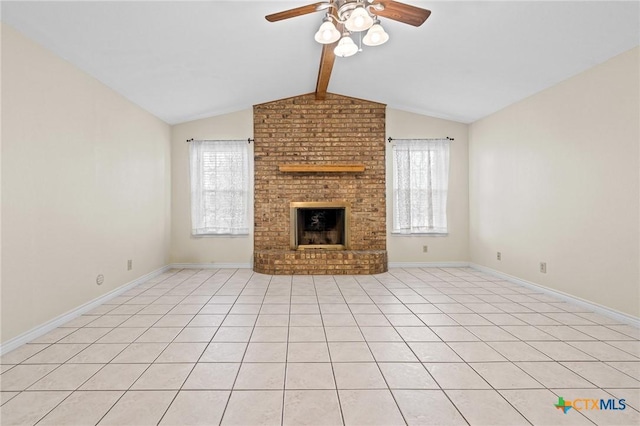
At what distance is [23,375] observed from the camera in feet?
5.94

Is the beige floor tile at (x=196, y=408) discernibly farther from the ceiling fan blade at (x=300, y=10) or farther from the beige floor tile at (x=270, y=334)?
the ceiling fan blade at (x=300, y=10)

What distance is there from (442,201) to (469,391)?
3.86m

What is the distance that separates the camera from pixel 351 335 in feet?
7.78

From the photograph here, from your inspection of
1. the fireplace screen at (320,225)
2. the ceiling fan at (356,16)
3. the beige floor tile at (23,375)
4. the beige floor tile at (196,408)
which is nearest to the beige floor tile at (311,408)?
the beige floor tile at (196,408)

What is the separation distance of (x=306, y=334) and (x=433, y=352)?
964mm

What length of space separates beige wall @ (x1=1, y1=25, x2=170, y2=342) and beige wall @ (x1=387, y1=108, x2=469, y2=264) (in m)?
4.01

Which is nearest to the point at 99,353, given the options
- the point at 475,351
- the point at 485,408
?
the point at 485,408

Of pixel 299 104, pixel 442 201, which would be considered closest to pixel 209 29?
pixel 299 104

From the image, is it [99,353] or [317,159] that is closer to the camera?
→ [99,353]

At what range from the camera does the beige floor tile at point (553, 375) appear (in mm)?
1707

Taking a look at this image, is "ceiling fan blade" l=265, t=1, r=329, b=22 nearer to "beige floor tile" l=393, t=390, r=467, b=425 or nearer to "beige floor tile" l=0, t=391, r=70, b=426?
"beige floor tile" l=393, t=390, r=467, b=425

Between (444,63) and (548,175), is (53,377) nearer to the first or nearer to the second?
(444,63)

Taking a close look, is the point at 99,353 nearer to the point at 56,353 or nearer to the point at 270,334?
the point at 56,353

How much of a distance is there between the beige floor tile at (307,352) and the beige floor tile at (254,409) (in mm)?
371
